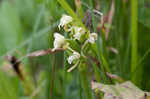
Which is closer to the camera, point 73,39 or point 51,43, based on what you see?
point 73,39

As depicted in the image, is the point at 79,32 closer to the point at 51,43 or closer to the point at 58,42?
the point at 58,42

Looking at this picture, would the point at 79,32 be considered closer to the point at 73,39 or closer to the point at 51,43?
the point at 73,39

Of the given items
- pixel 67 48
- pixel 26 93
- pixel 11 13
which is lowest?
pixel 26 93

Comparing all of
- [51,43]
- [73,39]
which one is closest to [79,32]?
[73,39]

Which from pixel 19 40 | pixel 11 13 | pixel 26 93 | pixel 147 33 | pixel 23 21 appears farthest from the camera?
pixel 23 21

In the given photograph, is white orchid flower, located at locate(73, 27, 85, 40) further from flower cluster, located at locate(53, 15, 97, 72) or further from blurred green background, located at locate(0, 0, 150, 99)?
blurred green background, located at locate(0, 0, 150, 99)

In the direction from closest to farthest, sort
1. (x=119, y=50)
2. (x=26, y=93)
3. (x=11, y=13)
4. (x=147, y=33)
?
(x=119, y=50) → (x=147, y=33) → (x=26, y=93) → (x=11, y=13)

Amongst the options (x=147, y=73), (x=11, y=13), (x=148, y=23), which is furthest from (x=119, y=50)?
(x=11, y=13)

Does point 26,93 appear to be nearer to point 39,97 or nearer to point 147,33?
point 39,97
